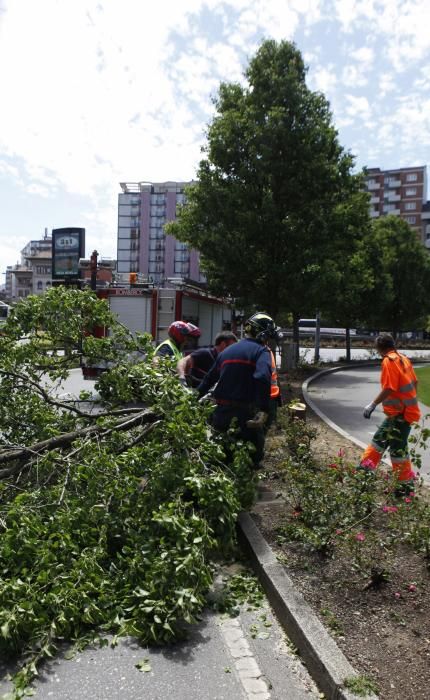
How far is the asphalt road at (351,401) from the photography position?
387 inches

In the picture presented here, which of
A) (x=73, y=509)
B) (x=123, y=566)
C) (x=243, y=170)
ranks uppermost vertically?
(x=243, y=170)

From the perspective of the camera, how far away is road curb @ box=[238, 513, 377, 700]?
2.72 meters

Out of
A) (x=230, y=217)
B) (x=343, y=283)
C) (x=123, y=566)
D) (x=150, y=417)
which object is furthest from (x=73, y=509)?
(x=343, y=283)

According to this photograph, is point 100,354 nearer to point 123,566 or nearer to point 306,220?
point 123,566

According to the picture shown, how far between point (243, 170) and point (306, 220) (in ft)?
6.21

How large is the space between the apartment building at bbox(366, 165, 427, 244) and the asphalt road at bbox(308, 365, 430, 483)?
8870 centimetres

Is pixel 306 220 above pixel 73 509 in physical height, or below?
above

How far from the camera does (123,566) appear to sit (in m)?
3.64

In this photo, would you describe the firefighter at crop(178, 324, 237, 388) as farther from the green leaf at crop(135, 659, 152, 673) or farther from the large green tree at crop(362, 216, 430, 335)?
the large green tree at crop(362, 216, 430, 335)

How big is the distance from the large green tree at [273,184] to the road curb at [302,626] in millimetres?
9799

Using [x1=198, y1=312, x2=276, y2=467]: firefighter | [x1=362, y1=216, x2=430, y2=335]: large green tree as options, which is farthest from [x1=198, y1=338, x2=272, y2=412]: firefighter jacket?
[x1=362, y1=216, x2=430, y2=335]: large green tree

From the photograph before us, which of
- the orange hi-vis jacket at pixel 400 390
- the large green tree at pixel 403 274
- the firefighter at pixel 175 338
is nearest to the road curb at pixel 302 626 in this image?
the orange hi-vis jacket at pixel 400 390

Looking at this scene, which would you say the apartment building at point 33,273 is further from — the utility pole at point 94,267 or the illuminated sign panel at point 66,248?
the utility pole at point 94,267

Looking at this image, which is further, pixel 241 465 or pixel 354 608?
pixel 241 465
